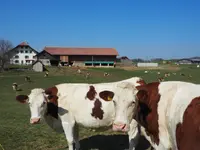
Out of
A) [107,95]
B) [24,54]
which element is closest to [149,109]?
[107,95]

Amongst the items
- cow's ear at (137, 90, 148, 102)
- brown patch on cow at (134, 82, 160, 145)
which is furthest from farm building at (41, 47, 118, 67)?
Result: cow's ear at (137, 90, 148, 102)

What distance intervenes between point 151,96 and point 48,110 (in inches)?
155

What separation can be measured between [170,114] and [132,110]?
3.35 ft

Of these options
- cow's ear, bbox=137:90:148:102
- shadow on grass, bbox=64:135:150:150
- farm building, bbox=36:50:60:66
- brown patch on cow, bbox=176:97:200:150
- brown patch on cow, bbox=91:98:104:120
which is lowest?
shadow on grass, bbox=64:135:150:150

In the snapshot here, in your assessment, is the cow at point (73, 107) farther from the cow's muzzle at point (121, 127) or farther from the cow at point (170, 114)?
the cow's muzzle at point (121, 127)

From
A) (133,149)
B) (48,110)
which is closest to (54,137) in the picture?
(48,110)

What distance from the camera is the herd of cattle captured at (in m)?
5.02

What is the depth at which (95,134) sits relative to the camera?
A: 37.7ft

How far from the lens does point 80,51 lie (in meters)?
101

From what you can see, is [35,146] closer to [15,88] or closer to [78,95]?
[78,95]

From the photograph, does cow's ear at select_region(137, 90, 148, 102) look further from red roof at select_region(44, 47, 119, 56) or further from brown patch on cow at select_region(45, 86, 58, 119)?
red roof at select_region(44, 47, 119, 56)

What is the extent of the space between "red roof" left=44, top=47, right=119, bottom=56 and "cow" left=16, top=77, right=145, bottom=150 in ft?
294

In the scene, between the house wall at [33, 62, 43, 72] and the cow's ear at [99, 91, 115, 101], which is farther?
the house wall at [33, 62, 43, 72]

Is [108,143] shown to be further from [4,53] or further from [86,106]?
[4,53]
